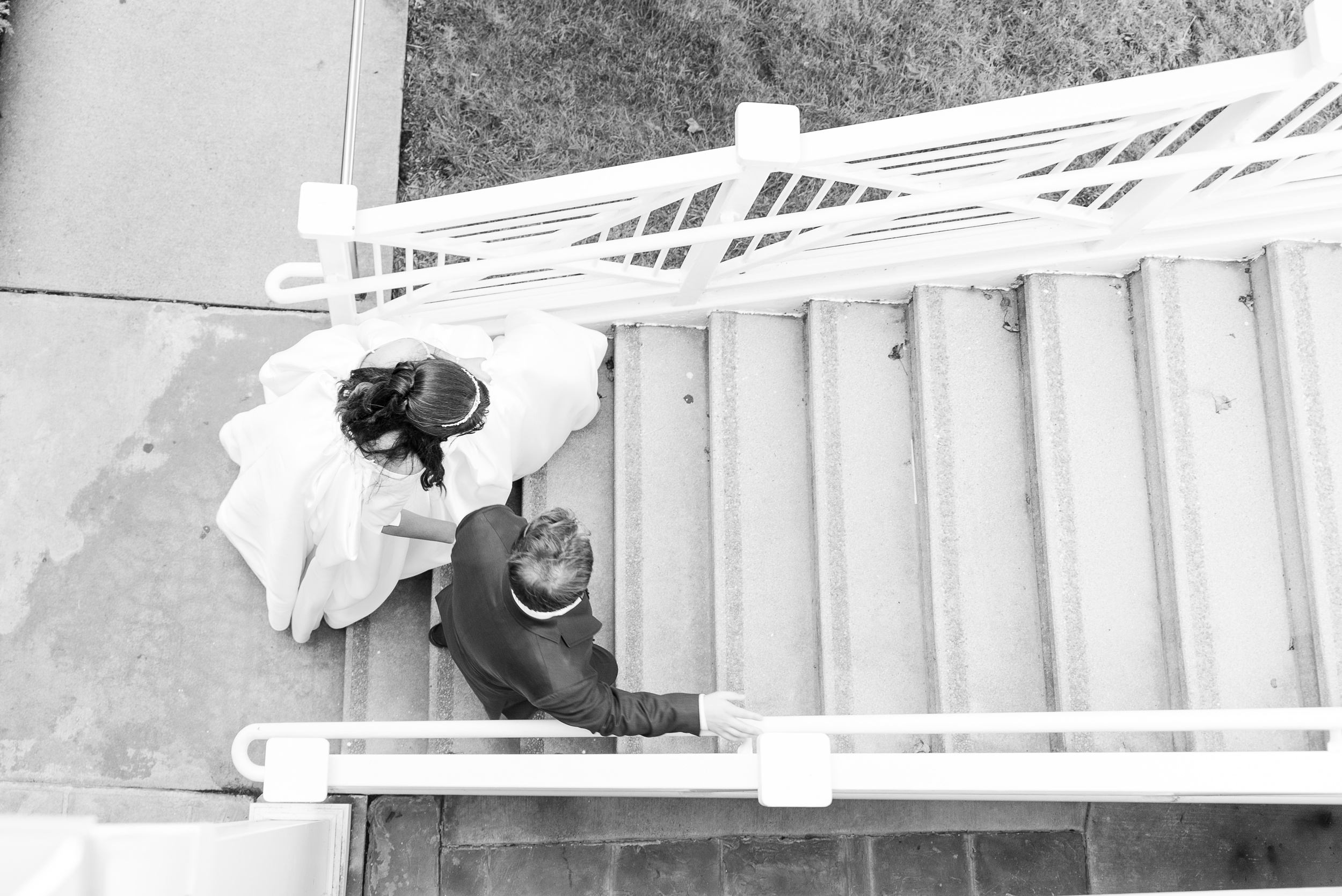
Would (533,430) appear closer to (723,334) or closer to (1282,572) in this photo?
(723,334)

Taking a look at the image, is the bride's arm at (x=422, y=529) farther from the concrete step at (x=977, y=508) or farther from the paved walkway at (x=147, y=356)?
the concrete step at (x=977, y=508)

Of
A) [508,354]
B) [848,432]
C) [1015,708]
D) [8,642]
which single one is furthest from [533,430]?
[8,642]

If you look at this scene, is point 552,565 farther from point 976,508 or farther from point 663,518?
point 976,508

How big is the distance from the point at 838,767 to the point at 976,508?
1307mm

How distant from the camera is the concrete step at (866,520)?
3.34 metres

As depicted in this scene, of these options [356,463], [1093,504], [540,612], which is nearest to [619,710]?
[540,612]

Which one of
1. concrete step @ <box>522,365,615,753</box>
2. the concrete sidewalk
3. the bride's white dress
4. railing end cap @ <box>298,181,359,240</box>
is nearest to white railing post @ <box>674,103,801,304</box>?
the bride's white dress

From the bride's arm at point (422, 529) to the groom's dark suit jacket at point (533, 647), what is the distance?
43cm

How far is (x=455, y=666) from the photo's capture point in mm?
3482

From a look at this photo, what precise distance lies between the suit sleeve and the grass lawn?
2.45m

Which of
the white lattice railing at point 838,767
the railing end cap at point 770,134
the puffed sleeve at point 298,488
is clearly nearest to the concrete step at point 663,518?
the white lattice railing at point 838,767

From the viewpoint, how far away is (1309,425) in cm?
313

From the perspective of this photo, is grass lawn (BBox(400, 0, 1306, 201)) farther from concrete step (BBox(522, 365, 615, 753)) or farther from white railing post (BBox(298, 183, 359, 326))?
white railing post (BBox(298, 183, 359, 326))

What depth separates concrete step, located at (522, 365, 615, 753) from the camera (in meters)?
3.65
